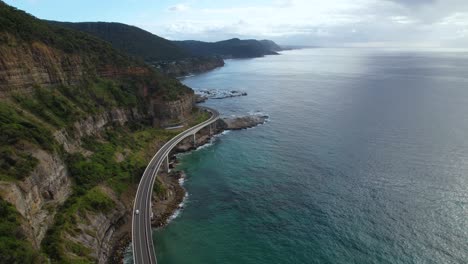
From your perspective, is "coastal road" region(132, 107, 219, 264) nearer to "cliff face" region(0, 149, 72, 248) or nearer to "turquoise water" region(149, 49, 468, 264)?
"turquoise water" region(149, 49, 468, 264)

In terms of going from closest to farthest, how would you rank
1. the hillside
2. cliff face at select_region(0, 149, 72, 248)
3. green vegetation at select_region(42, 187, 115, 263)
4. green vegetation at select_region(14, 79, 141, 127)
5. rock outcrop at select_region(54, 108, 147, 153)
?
cliff face at select_region(0, 149, 72, 248) → green vegetation at select_region(42, 187, 115, 263) → the hillside → rock outcrop at select_region(54, 108, 147, 153) → green vegetation at select_region(14, 79, 141, 127)

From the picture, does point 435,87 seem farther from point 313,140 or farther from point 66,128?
point 66,128

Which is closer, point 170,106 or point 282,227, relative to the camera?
point 282,227

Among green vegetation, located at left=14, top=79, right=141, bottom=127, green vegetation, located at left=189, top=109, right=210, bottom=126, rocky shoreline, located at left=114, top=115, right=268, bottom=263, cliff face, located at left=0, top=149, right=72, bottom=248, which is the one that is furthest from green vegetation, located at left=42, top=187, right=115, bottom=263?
green vegetation, located at left=189, top=109, right=210, bottom=126

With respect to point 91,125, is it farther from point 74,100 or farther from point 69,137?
point 69,137

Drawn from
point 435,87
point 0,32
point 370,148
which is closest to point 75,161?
point 0,32

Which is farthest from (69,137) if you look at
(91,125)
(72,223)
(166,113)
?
(166,113)
